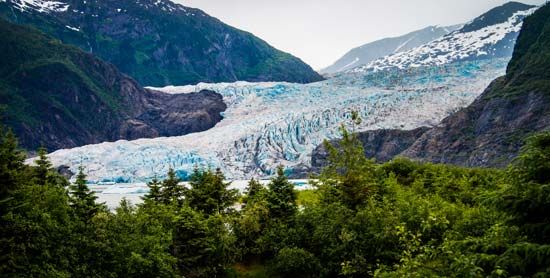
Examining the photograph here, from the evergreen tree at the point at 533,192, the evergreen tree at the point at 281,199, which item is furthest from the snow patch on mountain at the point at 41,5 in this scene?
the evergreen tree at the point at 533,192

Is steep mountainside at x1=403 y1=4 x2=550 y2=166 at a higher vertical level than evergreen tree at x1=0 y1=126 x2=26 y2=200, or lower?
lower

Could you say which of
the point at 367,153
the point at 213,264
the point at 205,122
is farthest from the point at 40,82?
the point at 213,264

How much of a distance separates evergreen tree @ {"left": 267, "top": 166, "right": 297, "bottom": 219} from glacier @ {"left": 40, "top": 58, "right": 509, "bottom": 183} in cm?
2372

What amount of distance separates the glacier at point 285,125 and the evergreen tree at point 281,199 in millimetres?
23719

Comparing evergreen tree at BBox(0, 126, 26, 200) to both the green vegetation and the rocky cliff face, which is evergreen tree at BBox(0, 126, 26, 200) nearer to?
the rocky cliff face

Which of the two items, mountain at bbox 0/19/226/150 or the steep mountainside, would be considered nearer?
the steep mountainside

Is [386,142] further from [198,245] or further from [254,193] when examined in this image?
[198,245]

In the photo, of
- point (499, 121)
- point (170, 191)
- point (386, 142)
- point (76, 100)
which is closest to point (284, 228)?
point (170, 191)

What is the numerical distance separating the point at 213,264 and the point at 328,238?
413 cm

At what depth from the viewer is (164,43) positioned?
140 meters

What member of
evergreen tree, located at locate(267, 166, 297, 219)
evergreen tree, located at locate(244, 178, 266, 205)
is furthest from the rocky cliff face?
evergreen tree, located at locate(267, 166, 297, 219)

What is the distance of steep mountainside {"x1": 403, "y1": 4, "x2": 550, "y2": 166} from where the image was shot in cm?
4666

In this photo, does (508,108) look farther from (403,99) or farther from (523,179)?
(523,179)

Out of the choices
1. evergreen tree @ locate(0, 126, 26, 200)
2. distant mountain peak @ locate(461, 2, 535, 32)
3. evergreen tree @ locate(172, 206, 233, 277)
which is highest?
distant mountain peak @ locate(461, 2, 535, 32)
